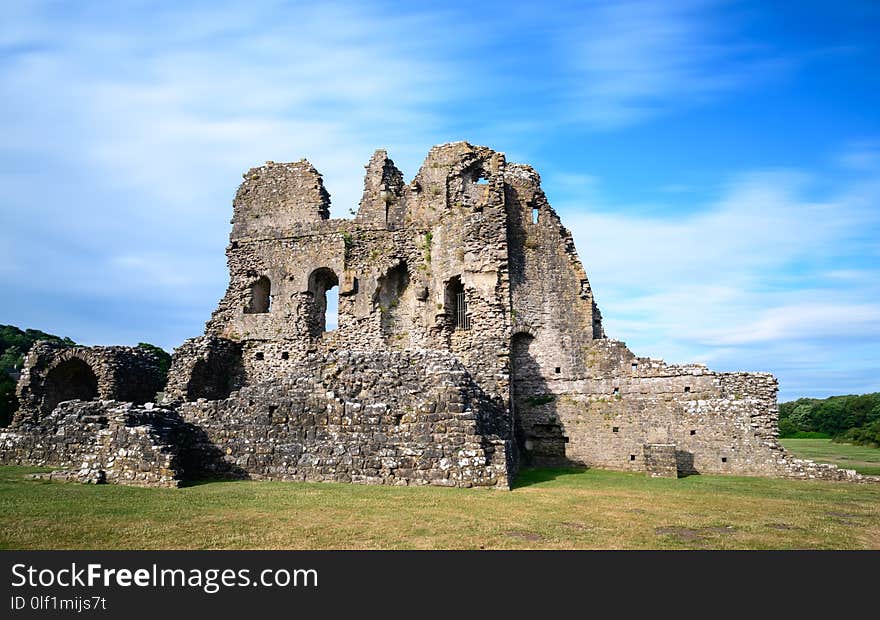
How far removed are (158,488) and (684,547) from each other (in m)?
9.35

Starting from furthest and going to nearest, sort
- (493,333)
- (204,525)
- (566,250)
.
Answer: (566,250), (493,333), (204,525)

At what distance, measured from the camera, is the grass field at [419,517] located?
688cm

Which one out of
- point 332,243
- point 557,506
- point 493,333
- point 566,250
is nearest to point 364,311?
point 332,243

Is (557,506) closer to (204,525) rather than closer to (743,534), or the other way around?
(743,534)

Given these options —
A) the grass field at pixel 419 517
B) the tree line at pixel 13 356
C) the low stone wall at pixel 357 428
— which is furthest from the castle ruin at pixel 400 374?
the tree line at pixel 13 356

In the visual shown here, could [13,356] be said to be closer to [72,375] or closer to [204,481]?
[72,375]

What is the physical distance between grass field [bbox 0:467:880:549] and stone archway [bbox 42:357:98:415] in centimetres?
968

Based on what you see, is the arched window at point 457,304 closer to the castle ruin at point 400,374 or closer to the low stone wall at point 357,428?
the castle ruin at point 400,374

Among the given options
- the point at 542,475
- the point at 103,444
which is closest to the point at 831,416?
the point at 542,475

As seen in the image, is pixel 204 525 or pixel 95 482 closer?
pixel 204 525

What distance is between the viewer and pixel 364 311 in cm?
2241

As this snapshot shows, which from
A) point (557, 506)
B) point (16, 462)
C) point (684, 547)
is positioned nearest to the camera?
point (684, 547)

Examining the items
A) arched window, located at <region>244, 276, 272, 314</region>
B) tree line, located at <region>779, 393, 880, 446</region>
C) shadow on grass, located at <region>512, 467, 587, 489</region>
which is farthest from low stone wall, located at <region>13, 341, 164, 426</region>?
tree line, located at <region>779, 393, 880, 446</region>

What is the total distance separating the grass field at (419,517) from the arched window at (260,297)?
1170cm
